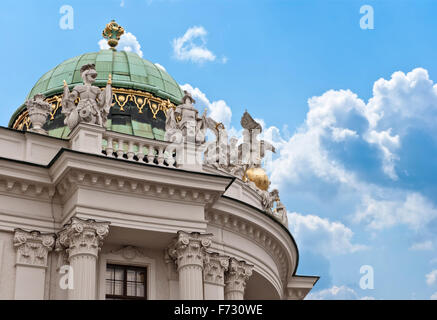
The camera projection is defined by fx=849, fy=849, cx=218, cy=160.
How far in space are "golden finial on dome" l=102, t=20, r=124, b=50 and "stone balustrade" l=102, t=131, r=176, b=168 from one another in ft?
38.0

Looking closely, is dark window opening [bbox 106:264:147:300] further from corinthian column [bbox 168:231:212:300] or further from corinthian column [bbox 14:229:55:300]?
corinthian column [bbox 14:229:55:300]

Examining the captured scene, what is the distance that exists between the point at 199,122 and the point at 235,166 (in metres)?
3.16

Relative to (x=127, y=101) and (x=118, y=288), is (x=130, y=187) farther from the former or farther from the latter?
(x=127, y=101)

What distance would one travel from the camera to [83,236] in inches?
898

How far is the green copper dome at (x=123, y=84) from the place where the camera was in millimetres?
32031

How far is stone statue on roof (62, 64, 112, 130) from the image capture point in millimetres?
24750

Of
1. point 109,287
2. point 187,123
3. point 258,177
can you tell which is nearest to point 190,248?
point 109,287

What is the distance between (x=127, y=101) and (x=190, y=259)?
10.2 m

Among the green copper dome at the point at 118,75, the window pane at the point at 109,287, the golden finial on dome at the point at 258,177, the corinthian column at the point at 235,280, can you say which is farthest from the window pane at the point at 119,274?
the green copper dome at the point at 118,75

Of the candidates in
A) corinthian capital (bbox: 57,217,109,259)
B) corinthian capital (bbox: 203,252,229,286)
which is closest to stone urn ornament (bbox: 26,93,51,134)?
corinthian capital (bbox: 57,217,109,259)
